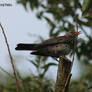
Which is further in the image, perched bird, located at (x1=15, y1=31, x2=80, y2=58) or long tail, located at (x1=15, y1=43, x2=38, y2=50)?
perched bird, located at (x1=15, y1=31, x2=80, y2=58)

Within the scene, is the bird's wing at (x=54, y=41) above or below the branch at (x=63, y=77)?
above

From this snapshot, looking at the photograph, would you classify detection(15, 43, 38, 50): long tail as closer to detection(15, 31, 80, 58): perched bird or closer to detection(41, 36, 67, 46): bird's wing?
detection(15, 31, 80, 58): perched bird

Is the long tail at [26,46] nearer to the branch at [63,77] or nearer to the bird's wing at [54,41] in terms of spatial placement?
the bird's wing at [54,41]

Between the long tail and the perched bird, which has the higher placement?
the long tail

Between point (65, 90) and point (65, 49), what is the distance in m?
0.69

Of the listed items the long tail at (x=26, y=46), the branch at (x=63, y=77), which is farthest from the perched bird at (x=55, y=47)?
the branch at (x=63, y=77)

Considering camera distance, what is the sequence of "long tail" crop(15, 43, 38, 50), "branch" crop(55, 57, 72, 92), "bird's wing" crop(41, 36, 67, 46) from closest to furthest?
"branch" crop(55, 57, 72, 92) → "long tail" crop(15, 43, 38, 50) → "bird's wing" crop(41, 36, 67, 46)

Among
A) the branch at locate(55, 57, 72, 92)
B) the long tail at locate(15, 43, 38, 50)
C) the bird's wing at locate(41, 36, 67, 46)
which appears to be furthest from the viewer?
the bird's wing at locate(41, 36, 67, 46)

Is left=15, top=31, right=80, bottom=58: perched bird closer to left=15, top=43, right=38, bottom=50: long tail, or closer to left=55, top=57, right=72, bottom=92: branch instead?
left=15, top=43, right=38, bottom=50: long tail

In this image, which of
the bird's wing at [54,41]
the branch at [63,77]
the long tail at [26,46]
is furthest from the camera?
the bird's wing at [54,41]

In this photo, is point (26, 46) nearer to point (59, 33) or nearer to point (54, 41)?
point (54, 41)

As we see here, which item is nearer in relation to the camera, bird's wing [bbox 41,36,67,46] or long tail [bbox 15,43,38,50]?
long tail [bbox 15,43,38,50]

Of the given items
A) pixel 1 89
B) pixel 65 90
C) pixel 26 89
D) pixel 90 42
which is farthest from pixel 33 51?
pixel 90 42

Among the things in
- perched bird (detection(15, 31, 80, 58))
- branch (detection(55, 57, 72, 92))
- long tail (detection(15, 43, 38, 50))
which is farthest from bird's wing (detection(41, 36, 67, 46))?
branch (detection(55, 57, 72, 92))
